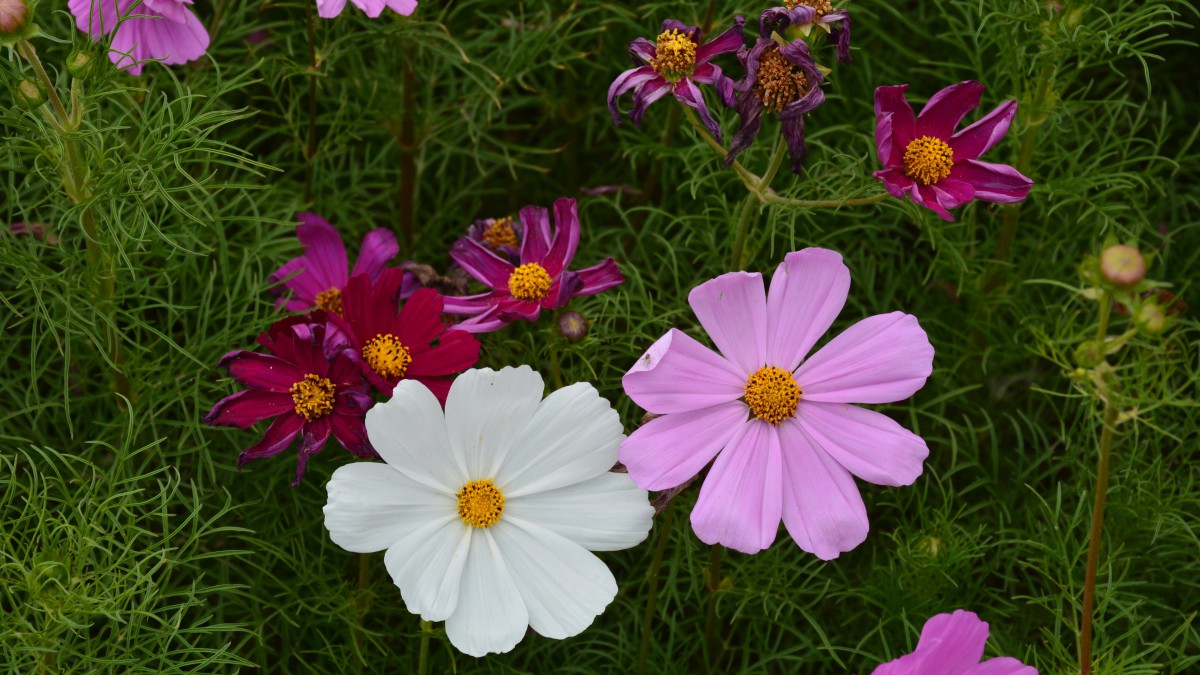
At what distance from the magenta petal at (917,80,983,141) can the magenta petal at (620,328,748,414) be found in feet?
0.80

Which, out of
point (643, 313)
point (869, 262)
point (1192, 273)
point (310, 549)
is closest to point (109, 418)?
point (310, 549)

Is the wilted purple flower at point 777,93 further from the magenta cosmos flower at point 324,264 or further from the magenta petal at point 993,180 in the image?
the magenta cosmos flower at point 324,264

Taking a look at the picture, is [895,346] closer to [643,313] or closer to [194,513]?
[643,313]

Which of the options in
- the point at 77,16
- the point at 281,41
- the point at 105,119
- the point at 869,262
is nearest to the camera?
the point at 77,16

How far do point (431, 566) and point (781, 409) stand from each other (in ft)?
0.97

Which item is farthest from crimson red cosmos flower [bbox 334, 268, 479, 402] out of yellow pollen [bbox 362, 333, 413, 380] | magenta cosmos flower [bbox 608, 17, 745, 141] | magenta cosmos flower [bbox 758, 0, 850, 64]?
magenta cosmos flower [bbox 758, 0, 850, 64]

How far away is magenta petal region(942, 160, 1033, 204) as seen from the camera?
96 cm

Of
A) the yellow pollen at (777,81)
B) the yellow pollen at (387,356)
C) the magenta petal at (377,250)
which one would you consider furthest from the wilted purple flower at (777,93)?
the magenta petal at (377,250)

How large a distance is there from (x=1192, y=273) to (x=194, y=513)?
43.2 inches

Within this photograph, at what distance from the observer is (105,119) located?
1.21 m

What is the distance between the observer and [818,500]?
0.95 m

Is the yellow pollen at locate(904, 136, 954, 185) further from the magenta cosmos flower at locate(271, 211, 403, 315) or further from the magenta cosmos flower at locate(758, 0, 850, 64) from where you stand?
the magenta cosmos flower at locate(271, 211, 403, 315)

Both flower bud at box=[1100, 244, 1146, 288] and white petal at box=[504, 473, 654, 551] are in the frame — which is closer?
flower bud at box=[1100, 244, 1146, 288]

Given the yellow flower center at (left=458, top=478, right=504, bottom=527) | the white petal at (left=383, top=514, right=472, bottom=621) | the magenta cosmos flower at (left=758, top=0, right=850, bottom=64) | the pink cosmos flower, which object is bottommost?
the white petal at (left=383, top=514, right=472, bottom=621)
